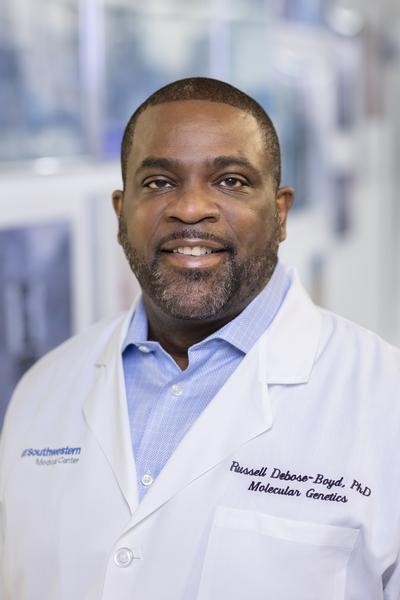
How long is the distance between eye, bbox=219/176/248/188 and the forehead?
0.03 m

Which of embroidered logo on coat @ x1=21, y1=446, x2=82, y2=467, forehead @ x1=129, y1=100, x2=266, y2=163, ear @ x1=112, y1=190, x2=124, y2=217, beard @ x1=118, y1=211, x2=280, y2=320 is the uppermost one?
forehead @ x1=129, y1=100, x2=266, y2=163

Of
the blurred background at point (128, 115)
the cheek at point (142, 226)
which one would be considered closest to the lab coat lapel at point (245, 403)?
A: the cheek at point (142, 226)

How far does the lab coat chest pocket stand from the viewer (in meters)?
1.12

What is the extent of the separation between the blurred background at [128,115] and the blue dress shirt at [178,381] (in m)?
0.76

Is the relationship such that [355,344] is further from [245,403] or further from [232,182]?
[232,182]

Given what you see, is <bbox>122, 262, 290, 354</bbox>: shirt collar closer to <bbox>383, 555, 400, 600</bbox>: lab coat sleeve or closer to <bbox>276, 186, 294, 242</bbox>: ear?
<bbox>276, 186, 294, 242</bbox>: ear

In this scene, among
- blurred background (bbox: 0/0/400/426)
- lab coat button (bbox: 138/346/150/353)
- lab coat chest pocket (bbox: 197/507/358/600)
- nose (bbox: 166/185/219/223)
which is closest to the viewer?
lab coat chest pocket (bbox: 197/507/358/600)

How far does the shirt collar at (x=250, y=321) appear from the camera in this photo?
1.28m

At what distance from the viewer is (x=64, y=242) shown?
220 cm

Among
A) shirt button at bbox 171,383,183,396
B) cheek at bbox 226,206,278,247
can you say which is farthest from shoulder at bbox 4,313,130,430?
cheek at bbox 226,206,278,247

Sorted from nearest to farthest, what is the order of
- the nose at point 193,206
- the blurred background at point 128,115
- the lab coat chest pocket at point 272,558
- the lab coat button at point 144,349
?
the lab coat chest pocket at point 272,558
the nose at point 193,206
the lab coat button at point 144,349
the blurred background at point 128,115

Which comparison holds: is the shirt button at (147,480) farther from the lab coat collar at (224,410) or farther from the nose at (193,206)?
the nose at (193,206)

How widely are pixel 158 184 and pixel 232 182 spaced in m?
0.11

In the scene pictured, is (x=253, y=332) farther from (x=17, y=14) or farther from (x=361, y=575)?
(x=17, y=14)
